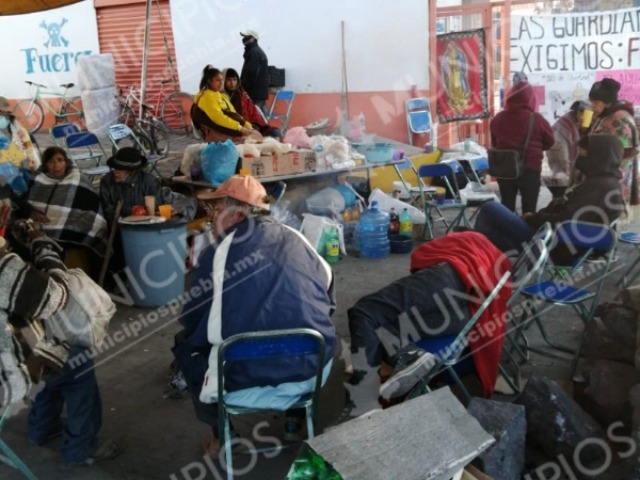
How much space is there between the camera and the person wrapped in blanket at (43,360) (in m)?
2.52

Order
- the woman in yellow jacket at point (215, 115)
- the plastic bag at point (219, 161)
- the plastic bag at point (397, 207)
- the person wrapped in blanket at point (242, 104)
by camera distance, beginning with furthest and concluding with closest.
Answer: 1. the person wrapped in blanket at point (242, 104)
2. the plastic bag at point (397, 207)
3. the woman in yellow jacket at point (215, 115)
4. the plastic bag at point (219, 161)

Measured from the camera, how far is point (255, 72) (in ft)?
28.4

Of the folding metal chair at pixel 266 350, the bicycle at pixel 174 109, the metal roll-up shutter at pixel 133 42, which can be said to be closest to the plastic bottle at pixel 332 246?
the folding metal chair at pixel 266 350

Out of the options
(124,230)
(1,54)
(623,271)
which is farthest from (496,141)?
(1,54)

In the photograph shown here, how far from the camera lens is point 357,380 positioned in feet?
10.7

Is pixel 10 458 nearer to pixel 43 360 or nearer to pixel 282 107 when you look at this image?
pixel 43 360

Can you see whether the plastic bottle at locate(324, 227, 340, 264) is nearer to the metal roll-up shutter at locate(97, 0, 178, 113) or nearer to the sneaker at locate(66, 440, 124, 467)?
the sneaker at locate(66, 440, 124, 467)

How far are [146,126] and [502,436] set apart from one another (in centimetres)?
859

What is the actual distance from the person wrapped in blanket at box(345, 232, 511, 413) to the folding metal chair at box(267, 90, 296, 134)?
7.07 meters

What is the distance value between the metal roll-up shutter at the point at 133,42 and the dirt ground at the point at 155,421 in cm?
800

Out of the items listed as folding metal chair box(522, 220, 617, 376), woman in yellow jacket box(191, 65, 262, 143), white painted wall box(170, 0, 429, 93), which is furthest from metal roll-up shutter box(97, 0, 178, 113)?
folding metal chair box(522, 220, 617, 376)

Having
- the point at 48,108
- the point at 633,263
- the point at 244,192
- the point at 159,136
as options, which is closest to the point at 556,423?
the point at 244,192

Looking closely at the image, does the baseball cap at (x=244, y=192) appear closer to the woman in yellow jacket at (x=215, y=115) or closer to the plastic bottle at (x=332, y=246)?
the plastic bottle at (x=332, y=246)

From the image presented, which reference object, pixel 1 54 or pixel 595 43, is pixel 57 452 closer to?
pixel 595 43
